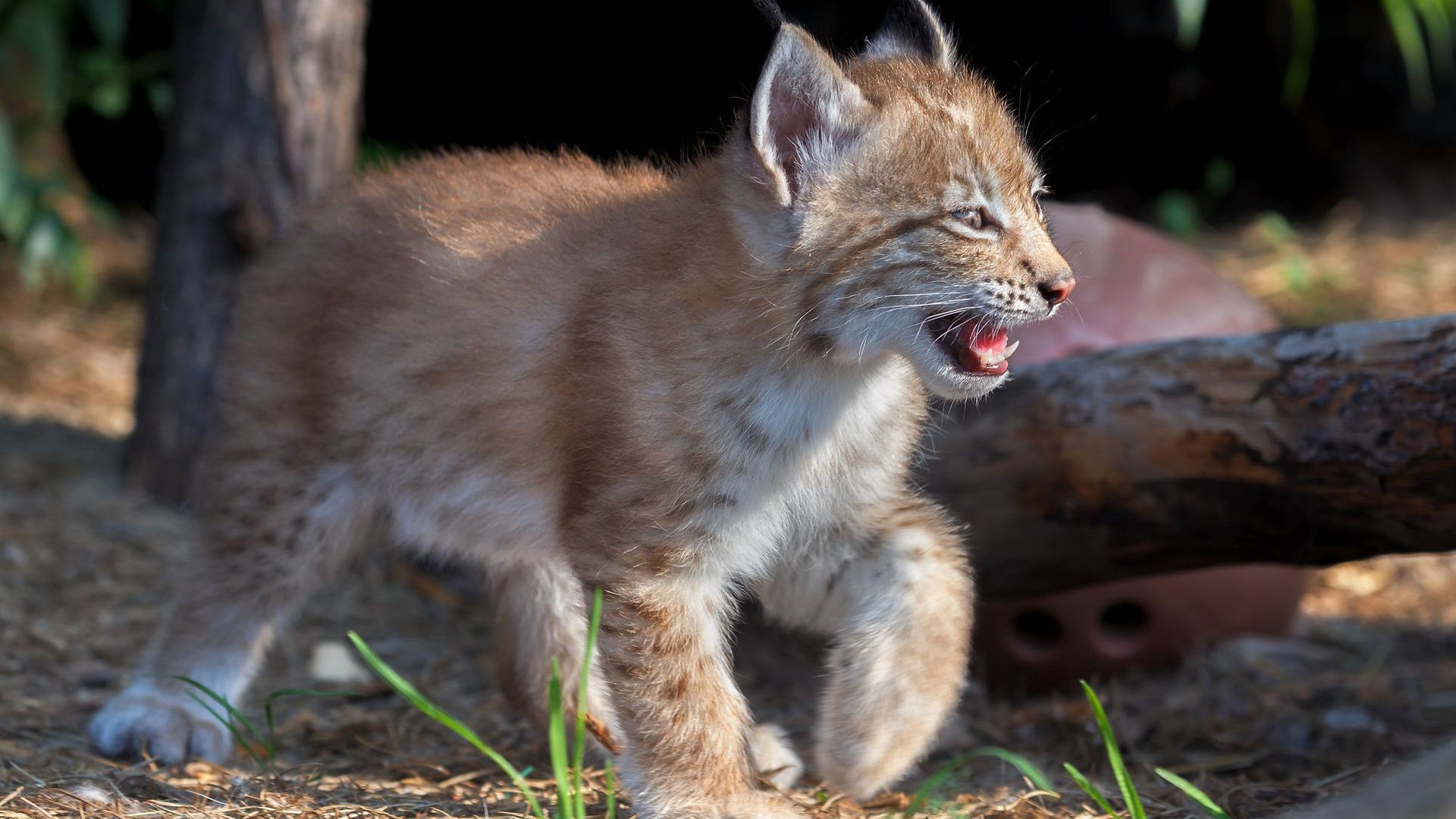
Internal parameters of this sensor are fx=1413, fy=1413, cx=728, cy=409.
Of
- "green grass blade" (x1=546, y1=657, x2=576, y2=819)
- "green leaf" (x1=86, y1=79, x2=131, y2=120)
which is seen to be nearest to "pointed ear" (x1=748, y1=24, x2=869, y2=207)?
"green grass blade" (x1=546, y1=657, x2=576, y2=819)

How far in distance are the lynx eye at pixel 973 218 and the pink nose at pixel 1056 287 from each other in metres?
0.17

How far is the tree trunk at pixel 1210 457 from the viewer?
3.20 m

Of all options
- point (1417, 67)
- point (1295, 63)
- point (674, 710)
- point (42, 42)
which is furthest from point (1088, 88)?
point (674, 710)

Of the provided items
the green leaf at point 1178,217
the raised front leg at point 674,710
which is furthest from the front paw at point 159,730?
the green leaf at point 1178,217

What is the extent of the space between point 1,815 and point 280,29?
10.0ft

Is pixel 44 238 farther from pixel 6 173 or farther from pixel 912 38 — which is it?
pixel 912 38

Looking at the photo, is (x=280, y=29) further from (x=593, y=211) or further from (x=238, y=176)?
(x=593, y=211)

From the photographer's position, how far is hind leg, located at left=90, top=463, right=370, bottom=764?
363 centimetres

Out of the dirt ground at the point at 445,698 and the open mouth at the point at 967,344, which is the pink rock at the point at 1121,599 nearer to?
the dirt ground at the point at 445,698

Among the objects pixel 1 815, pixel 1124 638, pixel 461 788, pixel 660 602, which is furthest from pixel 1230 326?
pixel 1 815

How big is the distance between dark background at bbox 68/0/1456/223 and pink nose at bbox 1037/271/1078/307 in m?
4.94

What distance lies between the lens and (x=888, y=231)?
115 inches

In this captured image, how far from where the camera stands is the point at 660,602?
2.97m

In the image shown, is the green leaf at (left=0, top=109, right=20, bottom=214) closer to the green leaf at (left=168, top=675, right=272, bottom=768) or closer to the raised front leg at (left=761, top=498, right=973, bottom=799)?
the green leaf at (left=168, top=675, right=272, bottom=768)
